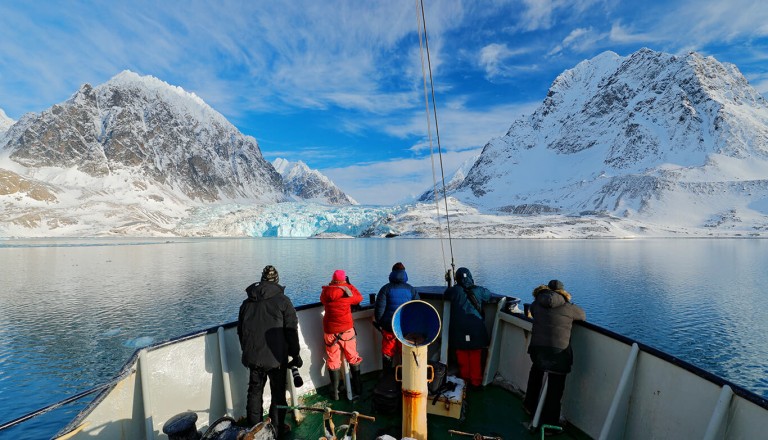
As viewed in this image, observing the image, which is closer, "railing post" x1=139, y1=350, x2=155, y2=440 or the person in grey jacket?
"railing post" x1=139, y1=350, x2=155, y2=440

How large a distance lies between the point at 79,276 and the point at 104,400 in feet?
122

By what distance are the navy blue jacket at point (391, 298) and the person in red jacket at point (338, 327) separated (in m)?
0.36

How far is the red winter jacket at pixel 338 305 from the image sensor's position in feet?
17.8

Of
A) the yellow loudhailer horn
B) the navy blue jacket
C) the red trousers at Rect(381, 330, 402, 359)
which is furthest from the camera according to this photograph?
the red trousers at Rect(381, 330, 402, 359)

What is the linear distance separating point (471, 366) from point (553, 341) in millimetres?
1756

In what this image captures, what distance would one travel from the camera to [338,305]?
17.8 ft

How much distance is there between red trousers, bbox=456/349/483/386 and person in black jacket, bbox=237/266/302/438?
2821mm

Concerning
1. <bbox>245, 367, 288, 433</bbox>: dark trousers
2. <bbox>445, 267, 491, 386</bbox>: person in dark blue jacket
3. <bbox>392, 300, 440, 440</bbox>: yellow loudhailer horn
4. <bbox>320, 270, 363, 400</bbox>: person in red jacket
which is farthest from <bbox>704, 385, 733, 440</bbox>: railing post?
<bbox>245, 367, 288, 433</bbox>: dark trousers

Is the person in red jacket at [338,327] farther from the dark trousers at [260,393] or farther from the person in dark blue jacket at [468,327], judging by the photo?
the person in dark blue jacket at [468,327]

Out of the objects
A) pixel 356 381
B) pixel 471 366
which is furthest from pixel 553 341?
pixel 356 381

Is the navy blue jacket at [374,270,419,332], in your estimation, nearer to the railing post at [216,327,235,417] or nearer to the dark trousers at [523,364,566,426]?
the dark trousers at [523,364,566,426]

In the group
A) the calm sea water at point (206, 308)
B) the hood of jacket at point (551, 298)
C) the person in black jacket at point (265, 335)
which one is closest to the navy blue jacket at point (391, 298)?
the person in black jacket at point (265, 335)

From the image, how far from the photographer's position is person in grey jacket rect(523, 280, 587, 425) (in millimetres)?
4609

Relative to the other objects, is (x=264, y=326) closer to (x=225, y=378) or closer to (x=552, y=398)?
(x=225, y=378)
